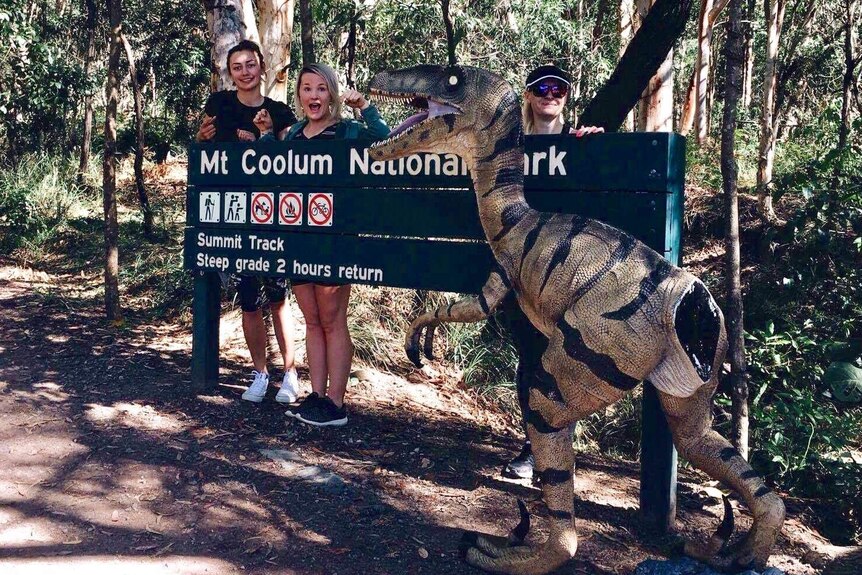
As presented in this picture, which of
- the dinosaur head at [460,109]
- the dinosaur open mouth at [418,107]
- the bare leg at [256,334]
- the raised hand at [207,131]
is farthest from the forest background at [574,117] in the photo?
the dinosaur open mouth at [418,107]

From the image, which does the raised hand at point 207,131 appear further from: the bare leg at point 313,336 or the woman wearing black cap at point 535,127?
the woman wearing black cap at point 535,127

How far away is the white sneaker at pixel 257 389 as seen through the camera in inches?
210

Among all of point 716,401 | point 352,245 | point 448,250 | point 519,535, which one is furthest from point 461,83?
point 716,401

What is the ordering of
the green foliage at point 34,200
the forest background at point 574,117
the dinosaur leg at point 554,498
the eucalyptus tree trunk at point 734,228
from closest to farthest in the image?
1. the dinosaur leg at point 554,498
2. the eucalyptus tree trunk at point 734,228
3. the forest background at point 574,117
4. the green foliage at point 34,200

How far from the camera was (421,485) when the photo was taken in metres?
4.28

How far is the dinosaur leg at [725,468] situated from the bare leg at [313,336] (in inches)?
93.1

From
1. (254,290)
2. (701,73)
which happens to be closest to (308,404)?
(254,290)

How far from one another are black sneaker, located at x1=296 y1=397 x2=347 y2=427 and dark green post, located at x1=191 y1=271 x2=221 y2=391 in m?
0.81

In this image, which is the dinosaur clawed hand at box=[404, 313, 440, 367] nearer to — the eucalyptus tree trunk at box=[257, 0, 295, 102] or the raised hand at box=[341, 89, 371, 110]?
the raised hand at box=[341, 89, 371, 110]

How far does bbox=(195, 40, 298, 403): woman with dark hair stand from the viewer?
5074 mm

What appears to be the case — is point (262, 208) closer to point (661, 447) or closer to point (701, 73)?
point (661, 447)

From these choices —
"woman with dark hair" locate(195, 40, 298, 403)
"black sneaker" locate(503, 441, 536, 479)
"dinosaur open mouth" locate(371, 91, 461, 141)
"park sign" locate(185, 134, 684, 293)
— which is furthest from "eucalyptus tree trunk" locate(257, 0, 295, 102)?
"black sneaker" locate(503, 441, 536, 479)

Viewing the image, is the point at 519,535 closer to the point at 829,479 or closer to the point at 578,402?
the point at 578,402

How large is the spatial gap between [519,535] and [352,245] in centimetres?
190
